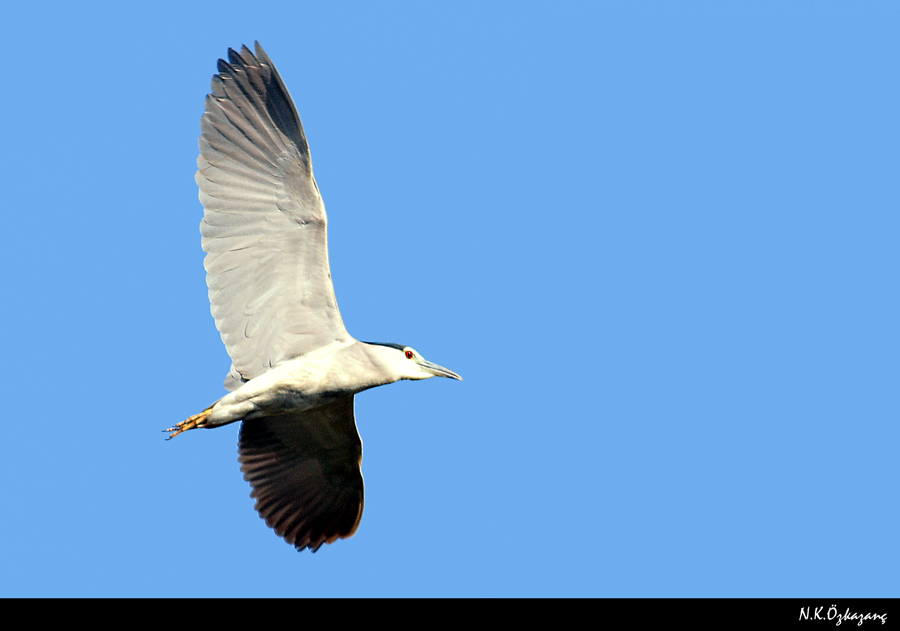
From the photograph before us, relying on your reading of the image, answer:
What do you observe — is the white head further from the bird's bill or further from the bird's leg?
the bird's leg

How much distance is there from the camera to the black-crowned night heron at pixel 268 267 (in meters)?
9.85

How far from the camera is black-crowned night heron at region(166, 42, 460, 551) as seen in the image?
32.3 ft

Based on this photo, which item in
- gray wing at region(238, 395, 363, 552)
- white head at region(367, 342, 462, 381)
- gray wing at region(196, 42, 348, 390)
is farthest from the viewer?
gray wing at region(238, 395, 363, 552)

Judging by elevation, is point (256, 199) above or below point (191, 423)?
above

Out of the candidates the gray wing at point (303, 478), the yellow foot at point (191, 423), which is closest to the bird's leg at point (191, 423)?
the yellow foot at point (191, 423)

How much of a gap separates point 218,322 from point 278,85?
2261 mm

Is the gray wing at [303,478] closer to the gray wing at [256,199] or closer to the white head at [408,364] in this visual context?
the white head at [408,364]

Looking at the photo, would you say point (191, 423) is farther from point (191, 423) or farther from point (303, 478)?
point (303, 478)

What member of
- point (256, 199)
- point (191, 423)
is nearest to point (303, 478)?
point (191, 423)

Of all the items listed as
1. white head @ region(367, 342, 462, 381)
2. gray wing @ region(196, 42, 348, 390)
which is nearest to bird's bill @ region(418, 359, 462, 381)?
white head @ region(367, 342, 462, 381)

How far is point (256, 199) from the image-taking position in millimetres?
9906

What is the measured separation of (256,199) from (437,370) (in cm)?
240
